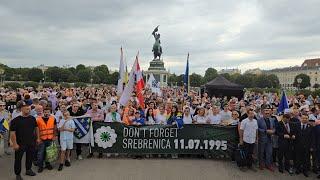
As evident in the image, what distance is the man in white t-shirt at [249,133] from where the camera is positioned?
9852mm

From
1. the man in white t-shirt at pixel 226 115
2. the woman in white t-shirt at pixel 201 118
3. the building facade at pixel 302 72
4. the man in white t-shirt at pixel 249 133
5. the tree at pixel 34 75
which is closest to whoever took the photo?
the man in white t-shirt at pixel 249 133

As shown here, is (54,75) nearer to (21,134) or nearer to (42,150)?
(42,150)

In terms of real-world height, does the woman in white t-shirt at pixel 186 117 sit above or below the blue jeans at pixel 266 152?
above

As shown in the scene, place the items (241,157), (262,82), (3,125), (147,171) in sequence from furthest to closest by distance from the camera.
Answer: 1. (262,82)
2. (3,125)
3. (241,157)
4. (147,171)

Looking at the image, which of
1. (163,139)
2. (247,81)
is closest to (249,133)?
(163,139)

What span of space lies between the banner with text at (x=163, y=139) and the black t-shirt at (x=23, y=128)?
252cm

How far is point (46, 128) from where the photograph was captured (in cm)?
928

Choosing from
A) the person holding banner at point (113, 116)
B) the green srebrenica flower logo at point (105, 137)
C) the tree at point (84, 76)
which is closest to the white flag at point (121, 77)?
the person holding banner at point (113, 116)

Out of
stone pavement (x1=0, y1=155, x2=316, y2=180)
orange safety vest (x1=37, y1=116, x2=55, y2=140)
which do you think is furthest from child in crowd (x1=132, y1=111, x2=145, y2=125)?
orange safety vest (x1=37, y1=116, x2=55, y2=140)

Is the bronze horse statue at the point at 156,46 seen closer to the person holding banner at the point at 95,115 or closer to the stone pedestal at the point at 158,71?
the stone pedestal at the point at 158,71

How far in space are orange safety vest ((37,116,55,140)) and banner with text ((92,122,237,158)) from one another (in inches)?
65.4

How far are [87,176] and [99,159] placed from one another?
1713mm

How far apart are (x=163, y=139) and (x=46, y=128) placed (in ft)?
10.9

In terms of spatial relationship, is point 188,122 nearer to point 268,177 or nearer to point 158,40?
point 268,177
